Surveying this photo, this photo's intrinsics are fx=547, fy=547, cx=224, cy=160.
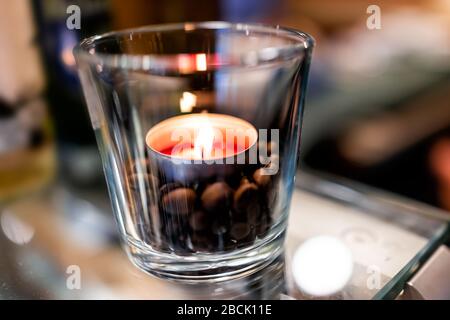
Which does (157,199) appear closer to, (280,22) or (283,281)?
(283,281)

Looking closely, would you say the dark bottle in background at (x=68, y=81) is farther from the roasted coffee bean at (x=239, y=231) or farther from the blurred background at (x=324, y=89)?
the roasted coffee bean at (x=239, y=231)

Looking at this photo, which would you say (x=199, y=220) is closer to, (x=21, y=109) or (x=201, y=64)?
(x=201, y=64)

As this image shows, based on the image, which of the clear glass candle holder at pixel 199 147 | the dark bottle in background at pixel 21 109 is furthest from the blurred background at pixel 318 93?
the clear glass candle holder at pixel 199 147

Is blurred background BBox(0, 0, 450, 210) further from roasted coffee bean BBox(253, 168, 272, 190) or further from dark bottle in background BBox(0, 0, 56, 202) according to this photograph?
roasted coffee bean BBox(253, 168, 272, 190)

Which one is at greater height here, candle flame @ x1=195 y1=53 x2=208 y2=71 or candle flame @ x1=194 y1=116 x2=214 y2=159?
candle flame @ x1=195 y1=53 x2=208 y2=71

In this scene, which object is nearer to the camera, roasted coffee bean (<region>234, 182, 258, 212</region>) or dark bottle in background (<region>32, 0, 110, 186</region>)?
roasted coffee bean (<region>234, 182, 258, 212</region>)

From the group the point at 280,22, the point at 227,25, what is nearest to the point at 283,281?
the point at 227,25

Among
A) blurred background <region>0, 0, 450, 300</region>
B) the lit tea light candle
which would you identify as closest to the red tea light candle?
the lit tea light candle

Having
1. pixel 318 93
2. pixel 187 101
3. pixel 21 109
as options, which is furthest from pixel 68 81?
pixel 318 93
